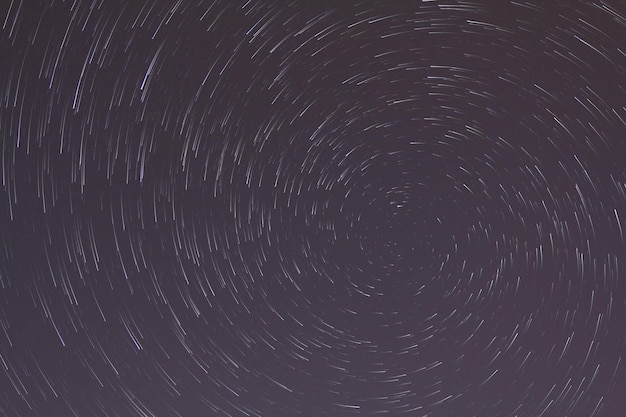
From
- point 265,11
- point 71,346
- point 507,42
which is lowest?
point 71,346

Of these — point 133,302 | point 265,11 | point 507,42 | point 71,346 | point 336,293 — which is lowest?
point 71,346

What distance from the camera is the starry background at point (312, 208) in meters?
2.37

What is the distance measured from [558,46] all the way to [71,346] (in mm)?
1652

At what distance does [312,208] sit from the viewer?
98.8 inches

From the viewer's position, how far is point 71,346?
94.5 inches

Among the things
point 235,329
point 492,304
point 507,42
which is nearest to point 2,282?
point 235,329

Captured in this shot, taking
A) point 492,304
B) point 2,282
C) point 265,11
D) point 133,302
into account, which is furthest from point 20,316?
point 492,304

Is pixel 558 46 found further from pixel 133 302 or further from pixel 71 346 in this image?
pixel 71 346

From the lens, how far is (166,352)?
2436 millimetres

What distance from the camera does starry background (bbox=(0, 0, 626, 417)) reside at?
93.4 inches

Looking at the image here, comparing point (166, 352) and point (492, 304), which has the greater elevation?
point (492, 304)

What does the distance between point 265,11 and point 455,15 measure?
0.56m

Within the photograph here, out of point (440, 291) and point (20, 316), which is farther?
point (440, 291)

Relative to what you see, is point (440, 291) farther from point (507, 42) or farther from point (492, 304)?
point (507, 42)
